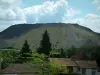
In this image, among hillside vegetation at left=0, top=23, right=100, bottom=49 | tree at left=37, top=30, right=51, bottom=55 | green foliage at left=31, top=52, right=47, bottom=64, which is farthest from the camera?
hillside vegetation at left=0, top=23, right=100, bottom=49

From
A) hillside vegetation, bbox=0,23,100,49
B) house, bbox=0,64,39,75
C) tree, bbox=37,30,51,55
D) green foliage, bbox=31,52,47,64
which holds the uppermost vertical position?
hillside vegetation, bbox=0,23,100,49

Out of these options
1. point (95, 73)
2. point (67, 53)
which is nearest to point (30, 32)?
point (67, 53)

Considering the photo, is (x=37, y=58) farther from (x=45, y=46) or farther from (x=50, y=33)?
(x=50, y=33)

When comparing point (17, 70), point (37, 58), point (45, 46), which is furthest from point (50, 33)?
point (37, 58)

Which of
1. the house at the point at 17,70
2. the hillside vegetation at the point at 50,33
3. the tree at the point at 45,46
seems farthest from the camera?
the hillside vegetation at the point at 50,33

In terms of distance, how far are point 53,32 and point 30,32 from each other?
15.6 meters

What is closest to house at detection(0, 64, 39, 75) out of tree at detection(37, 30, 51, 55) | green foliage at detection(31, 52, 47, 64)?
green foliage at detection(31, 52, 47, 64)

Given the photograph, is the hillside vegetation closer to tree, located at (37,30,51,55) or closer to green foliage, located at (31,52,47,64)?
tree, located at (37,30,51,55)

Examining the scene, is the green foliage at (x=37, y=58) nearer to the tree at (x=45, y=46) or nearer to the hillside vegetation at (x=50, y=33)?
the tree at (x=45, y=46)

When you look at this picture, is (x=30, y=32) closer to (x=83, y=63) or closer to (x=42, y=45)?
(x=42, y=45)

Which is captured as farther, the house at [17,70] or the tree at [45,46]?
the tree at [45,46]

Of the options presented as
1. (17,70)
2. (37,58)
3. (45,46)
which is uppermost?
(45,46)

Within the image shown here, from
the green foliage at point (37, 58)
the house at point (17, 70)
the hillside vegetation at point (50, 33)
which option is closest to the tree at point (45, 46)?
the house at point (17, 70)

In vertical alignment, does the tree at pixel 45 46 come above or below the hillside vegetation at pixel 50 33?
below
